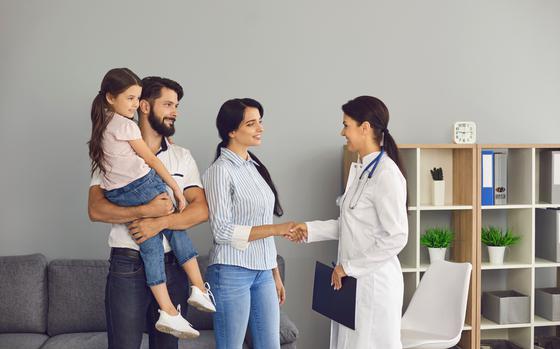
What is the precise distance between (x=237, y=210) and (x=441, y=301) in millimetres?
1306

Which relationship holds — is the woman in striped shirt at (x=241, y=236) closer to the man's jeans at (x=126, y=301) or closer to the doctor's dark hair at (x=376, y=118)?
the man's jeans at (x=126, y=301)

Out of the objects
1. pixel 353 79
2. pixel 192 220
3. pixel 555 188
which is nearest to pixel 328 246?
pixel 353 79

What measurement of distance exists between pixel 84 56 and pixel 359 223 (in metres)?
2.05

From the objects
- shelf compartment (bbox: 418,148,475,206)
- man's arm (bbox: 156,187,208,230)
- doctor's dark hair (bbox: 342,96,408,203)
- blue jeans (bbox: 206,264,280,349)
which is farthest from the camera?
shelf compartment (bbox: 418,148,475,206)

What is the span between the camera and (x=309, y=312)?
4016mm

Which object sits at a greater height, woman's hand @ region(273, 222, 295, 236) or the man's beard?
the man's beard

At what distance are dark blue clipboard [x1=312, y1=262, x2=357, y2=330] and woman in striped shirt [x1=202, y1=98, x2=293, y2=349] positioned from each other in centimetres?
20

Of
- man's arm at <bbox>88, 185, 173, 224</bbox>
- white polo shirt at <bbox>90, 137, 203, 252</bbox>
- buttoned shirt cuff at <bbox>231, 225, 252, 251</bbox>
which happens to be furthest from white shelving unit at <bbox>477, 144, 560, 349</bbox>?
man's arm at <bbox>88, 185, 173, 224</bbox>

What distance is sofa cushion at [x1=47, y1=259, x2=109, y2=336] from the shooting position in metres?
3.41

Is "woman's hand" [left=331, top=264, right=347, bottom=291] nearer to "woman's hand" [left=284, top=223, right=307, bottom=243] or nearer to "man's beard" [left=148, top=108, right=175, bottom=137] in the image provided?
"woman's hand" [left=284, top=223, right=307, bottom=243]

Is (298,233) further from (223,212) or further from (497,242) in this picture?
(497,242)

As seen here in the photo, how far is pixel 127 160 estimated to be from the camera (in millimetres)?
2336

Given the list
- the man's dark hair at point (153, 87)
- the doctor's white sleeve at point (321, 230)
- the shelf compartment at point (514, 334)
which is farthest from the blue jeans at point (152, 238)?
the shelf compartment at point (514, 334)

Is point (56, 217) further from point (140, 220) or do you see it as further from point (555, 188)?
point (555, 188)
